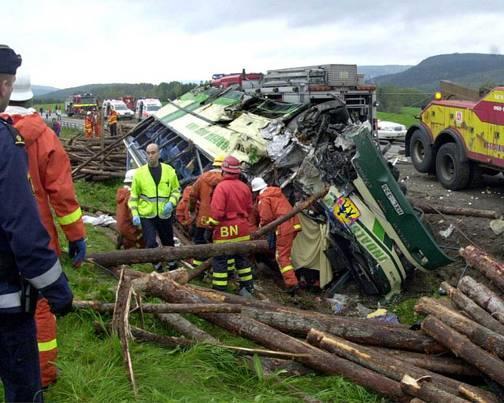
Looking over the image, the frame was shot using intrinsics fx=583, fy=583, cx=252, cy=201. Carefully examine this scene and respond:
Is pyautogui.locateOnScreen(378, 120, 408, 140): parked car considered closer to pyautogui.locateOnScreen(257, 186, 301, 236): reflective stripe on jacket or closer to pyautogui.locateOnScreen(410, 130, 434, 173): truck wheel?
pyautogui.locateOnScreen(410, 130, 434, 173): truck wheel

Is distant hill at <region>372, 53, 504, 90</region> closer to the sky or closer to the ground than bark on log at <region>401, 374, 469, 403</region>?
closer to the sky

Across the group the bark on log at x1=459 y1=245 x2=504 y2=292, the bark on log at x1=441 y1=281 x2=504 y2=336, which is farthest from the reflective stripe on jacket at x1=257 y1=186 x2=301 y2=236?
the bark on log at x1=441 y1=281 x2=504 y2=336

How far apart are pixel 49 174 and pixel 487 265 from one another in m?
3.89

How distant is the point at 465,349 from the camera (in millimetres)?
3859

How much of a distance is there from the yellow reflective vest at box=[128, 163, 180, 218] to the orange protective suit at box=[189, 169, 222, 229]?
14.7 inches

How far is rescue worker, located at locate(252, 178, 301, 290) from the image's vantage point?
6965 mm

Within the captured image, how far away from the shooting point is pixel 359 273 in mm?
7262

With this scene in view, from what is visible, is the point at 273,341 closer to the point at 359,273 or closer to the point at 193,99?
the point at 359,273

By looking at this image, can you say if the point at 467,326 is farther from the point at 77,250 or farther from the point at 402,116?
the point at 402,116

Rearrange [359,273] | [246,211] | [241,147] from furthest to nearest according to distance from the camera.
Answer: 1. [241,147]
2. [359,273]
3. [246,211]

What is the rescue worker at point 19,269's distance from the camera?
8.27ft

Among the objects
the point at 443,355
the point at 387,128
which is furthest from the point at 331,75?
the point at 387,128

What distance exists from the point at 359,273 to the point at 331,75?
17.1 ft

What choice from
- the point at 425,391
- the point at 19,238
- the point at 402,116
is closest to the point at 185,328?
the point at 425,391
